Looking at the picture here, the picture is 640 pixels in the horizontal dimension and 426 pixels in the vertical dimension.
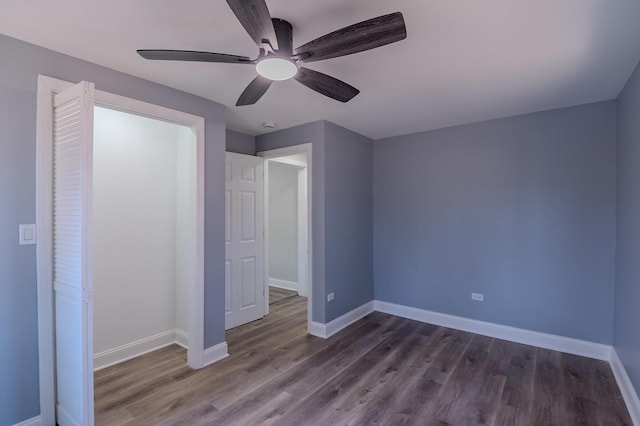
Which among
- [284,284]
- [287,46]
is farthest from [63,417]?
[284,284]

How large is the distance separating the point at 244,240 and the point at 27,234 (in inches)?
88.1

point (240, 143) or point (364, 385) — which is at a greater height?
point (240, 143)

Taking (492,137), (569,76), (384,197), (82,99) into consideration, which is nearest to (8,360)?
(82,99)

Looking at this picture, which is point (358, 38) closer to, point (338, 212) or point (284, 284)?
point (338, 212)

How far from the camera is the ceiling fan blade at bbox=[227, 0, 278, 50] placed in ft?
4.13

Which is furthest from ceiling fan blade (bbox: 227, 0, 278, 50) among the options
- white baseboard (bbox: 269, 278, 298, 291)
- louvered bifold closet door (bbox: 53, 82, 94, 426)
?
white baseboard (bbox: 269, 278, 298, 291)

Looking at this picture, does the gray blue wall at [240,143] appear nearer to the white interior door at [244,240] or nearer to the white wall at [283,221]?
the white interior door at [244,240]

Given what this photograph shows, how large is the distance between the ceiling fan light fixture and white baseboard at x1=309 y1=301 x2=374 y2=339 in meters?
2.75

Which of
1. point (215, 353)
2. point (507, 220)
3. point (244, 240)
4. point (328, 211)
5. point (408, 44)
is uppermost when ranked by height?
point (408, 44)

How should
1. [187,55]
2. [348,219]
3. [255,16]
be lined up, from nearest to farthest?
[255,16] → [187,55] → [348,219]

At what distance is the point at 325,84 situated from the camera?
2.00m

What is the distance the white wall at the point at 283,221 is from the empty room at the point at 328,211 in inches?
40.9

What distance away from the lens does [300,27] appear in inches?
71.1

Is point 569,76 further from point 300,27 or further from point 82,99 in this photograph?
point 82,99
